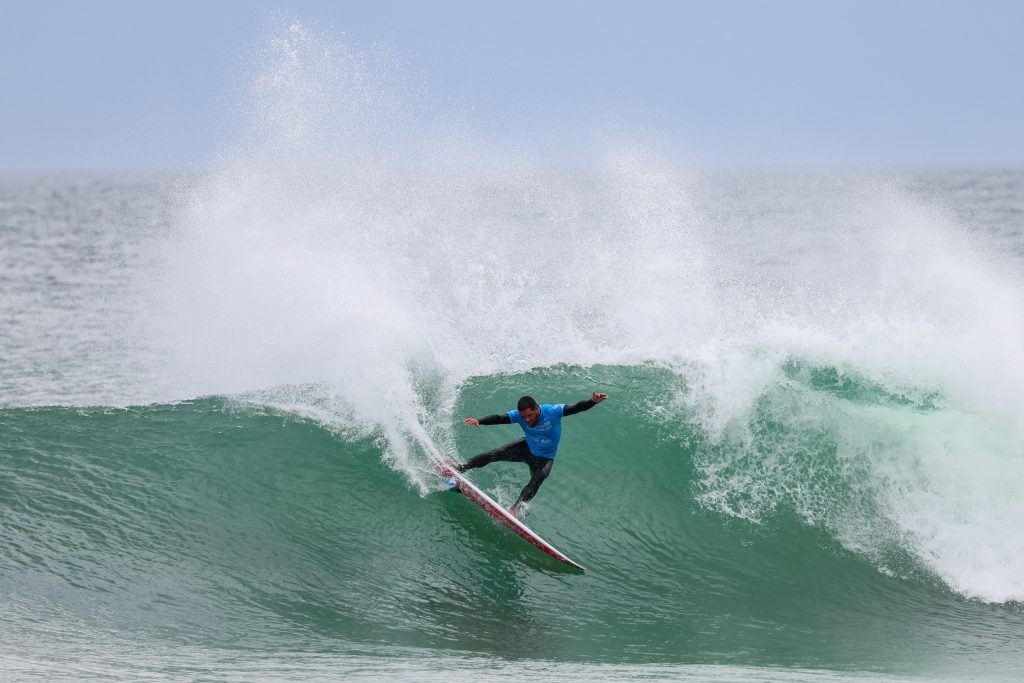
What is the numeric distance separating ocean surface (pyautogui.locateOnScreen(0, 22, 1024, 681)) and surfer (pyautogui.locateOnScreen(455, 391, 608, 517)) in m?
0.46

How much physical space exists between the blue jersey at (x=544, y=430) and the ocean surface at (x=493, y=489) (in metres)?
0.80

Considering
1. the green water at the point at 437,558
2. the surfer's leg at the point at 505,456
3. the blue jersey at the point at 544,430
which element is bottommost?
the green water at the point at 437,558

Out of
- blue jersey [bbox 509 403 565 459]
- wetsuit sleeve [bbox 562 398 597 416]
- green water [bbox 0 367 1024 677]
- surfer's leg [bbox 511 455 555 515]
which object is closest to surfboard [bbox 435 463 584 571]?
green water [bbox 0 367 1024 677]

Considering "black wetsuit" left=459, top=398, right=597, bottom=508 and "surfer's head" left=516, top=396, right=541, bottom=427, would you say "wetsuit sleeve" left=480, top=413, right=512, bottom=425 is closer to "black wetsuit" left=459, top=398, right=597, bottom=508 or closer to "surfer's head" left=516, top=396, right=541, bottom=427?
"black wetsuit" left=459, top=398, right=597, bottom=508

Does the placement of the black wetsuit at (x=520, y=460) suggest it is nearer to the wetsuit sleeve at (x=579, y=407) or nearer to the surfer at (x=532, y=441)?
the surfer at (x=532, y=441)

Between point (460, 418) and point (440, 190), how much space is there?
35.7 meters

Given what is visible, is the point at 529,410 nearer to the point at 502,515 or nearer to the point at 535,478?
the point at 535,478

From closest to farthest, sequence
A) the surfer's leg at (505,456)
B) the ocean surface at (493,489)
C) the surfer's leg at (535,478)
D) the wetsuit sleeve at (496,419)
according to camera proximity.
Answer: the ocean surface at (493,489) < the wetsuit sleeve at (496,419) < the surfer's leg at (535,478) < the surfer's leg at (505,456)

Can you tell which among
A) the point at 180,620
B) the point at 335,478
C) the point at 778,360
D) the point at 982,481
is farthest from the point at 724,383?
the point at 180,620

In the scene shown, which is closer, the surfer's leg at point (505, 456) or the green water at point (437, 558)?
the green water at point (437, 558)

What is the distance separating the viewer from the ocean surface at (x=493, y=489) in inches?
296

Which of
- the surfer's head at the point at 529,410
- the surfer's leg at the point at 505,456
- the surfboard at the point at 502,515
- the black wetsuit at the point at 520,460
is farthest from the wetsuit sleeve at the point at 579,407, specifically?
the surfboard at the point at 502,515

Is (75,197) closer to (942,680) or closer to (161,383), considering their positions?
(161,383)

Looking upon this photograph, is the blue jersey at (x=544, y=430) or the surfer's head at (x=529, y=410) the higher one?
the surfer's head at (x=529, y=410)
